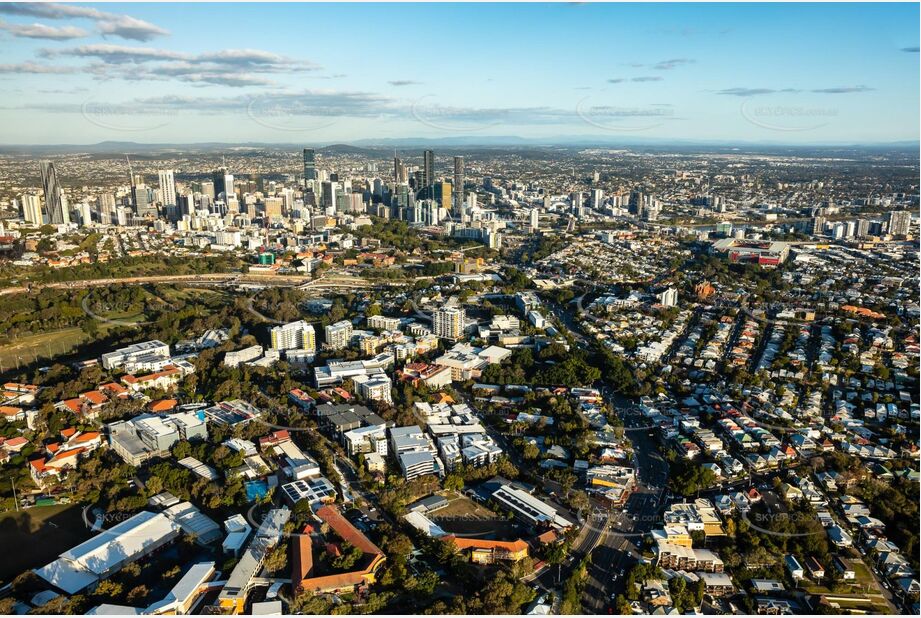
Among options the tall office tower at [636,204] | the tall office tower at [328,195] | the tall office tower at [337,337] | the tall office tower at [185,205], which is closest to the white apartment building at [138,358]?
the tall office tower at [337,337]

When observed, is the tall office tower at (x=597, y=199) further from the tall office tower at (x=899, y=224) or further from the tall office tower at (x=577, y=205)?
the tall office tower at (x=899, y=224)

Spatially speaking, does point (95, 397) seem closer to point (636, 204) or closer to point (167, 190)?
point (167, 190)

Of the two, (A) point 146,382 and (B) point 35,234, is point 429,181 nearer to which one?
(B) point 35,234

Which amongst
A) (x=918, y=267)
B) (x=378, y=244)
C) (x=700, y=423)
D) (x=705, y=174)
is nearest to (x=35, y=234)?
A: (x=378, y=244)

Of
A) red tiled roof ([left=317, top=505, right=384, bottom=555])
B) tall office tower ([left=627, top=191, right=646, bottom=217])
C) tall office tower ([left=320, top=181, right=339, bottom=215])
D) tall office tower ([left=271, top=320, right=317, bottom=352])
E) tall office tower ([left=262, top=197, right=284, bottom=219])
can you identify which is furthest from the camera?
tall office tower ([left=627, top=191, right=646, bottom=217])

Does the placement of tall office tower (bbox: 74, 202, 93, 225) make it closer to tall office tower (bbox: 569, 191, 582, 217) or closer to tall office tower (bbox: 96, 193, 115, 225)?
tall office tower (bbox: 96, 193, 115, 225)

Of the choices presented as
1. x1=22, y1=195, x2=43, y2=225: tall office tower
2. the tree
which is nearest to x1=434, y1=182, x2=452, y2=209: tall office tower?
x1=22, y1=195, x2=43, y2=225: tall office tower
